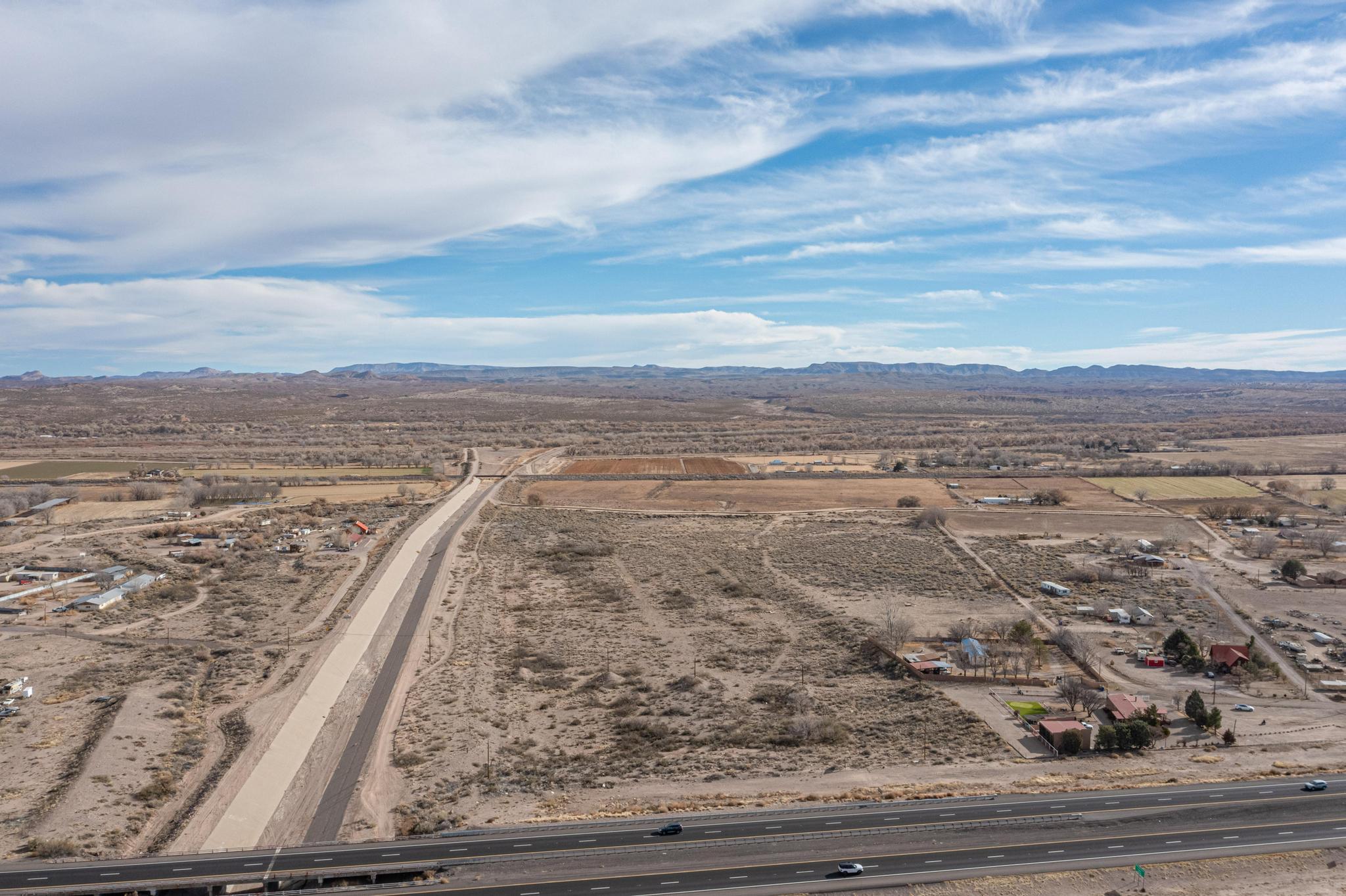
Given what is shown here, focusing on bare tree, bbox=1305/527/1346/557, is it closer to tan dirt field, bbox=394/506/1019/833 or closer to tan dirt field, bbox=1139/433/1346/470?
tan dirt field, bbox=394/506/1019/833

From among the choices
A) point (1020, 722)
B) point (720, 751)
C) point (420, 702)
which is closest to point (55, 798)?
point (420, 702)

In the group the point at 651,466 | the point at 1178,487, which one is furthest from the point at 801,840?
the point at 651,466

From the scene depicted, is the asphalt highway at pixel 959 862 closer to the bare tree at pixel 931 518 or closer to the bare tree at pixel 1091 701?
the bare tree at pixel 1091 701

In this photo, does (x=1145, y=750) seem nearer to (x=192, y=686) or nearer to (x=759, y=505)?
(x=192, y=686)

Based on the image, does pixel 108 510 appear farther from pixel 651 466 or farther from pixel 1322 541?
pixel 1322 541

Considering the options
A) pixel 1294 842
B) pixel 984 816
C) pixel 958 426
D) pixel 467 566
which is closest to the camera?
pixel 1294 842

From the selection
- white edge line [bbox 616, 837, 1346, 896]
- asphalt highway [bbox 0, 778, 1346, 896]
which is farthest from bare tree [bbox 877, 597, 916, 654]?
white edge line [bbox 616, 837, 1346, 896]
